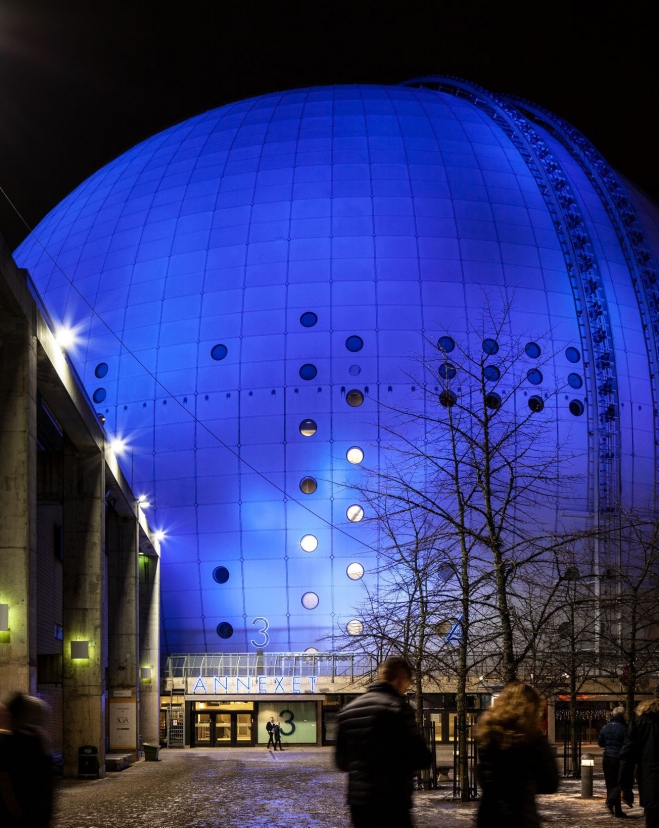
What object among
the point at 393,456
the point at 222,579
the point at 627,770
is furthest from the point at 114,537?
the point at 627,770

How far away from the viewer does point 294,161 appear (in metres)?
56.1

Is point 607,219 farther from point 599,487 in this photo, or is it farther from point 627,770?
point 627,770

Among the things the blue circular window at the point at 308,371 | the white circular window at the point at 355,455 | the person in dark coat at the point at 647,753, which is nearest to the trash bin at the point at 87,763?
the white circular window at the point at 355,455

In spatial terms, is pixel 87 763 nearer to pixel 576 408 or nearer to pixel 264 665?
pixel 264 665

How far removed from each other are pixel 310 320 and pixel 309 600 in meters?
11.2

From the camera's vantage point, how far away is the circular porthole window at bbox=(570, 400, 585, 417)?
50.9 m

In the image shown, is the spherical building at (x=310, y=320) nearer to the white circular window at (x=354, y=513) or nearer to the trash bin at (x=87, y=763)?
the white circular window at (x=354, y=513)

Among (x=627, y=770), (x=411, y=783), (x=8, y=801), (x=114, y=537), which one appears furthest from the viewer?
(x=114, y=537)

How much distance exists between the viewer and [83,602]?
33531 mm

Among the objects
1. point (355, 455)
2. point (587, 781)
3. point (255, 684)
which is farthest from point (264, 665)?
point (587, 781)

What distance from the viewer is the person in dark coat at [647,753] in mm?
10844

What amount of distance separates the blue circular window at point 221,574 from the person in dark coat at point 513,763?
43.0m

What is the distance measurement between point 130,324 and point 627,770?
43.9 meters

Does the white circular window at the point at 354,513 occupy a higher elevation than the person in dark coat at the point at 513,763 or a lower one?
higher
